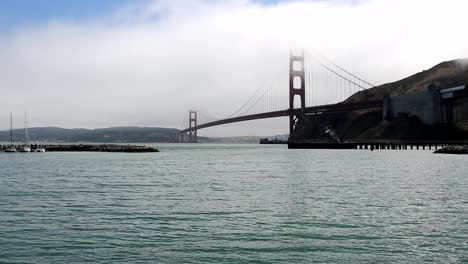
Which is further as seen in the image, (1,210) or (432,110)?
(432,110)

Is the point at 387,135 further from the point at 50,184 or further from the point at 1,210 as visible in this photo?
the point at 1,210

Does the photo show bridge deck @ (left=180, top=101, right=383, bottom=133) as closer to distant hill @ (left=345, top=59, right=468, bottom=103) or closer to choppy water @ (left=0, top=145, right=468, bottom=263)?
distant hill @ (left=345, top=59, right=468, bottom=103)

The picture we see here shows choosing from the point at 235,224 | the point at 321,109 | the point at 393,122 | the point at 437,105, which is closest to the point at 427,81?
the point at 393,122

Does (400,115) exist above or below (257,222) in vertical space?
above

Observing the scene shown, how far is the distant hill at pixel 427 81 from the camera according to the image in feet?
496

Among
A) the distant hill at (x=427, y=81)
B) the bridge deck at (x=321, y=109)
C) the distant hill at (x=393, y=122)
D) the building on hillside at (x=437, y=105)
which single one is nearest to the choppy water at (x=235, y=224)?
the building on hillside at (x=437, y=105)

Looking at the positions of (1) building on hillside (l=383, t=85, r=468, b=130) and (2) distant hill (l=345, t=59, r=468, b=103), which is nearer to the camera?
(1) building on hillside (l=383, t=85, r=468, b=130)

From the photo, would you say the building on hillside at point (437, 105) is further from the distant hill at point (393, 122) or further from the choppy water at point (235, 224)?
the choppy water at point (235, 224)

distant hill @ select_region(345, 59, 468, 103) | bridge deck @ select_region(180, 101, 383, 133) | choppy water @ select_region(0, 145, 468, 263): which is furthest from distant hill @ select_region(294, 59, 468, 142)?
choppy water @ select_region(0, 145, 468, 263)

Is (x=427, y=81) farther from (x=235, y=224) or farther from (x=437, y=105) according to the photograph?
(x=235, y=224)

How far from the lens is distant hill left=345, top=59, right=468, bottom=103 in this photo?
151300mm

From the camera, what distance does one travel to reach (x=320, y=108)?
12988 centimetres

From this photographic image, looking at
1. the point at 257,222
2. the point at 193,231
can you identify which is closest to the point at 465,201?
the point at 257,222

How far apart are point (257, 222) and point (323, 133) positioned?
461 ft
